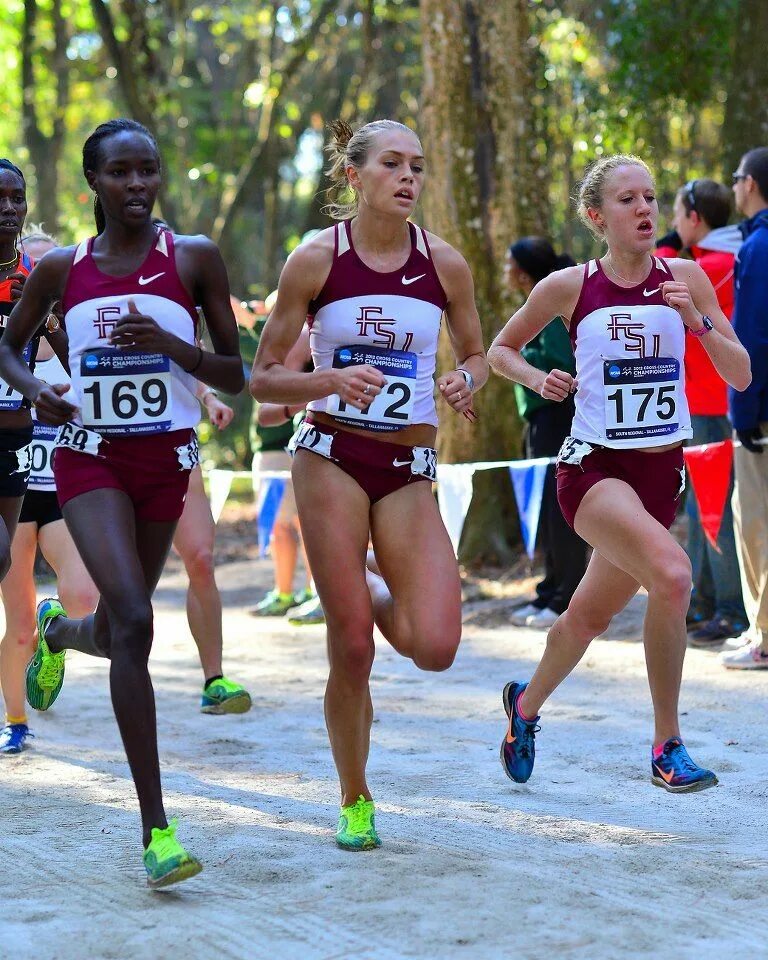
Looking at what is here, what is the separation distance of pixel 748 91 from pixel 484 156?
233 cm

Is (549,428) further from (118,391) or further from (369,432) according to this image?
(118,391)

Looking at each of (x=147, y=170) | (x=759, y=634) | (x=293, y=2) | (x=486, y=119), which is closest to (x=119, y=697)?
(x=147, y=170)

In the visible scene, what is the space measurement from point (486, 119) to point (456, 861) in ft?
25.4

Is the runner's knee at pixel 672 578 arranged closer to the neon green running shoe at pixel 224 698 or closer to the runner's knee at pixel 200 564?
the runner's knee at pixel 200 564

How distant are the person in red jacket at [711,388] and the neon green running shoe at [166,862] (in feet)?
16.2

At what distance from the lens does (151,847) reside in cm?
401

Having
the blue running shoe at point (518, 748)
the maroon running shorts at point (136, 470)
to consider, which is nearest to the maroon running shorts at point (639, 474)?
the blue running shoe at point (518, 748)

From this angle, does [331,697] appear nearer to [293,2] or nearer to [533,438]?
[533,438]

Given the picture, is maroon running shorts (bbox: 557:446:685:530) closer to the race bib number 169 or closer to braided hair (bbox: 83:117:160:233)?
the race bib number 169

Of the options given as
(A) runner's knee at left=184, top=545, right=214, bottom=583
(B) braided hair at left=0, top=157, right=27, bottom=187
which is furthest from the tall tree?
(B) braided hair at left=0, top=157, right=27, bottom=187

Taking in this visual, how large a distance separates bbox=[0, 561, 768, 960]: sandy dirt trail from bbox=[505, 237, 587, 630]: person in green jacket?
5.19 feet

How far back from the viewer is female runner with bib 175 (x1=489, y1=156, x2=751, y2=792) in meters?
4.88

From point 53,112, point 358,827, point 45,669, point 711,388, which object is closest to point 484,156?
point 711,388

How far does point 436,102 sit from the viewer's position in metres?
10.9
